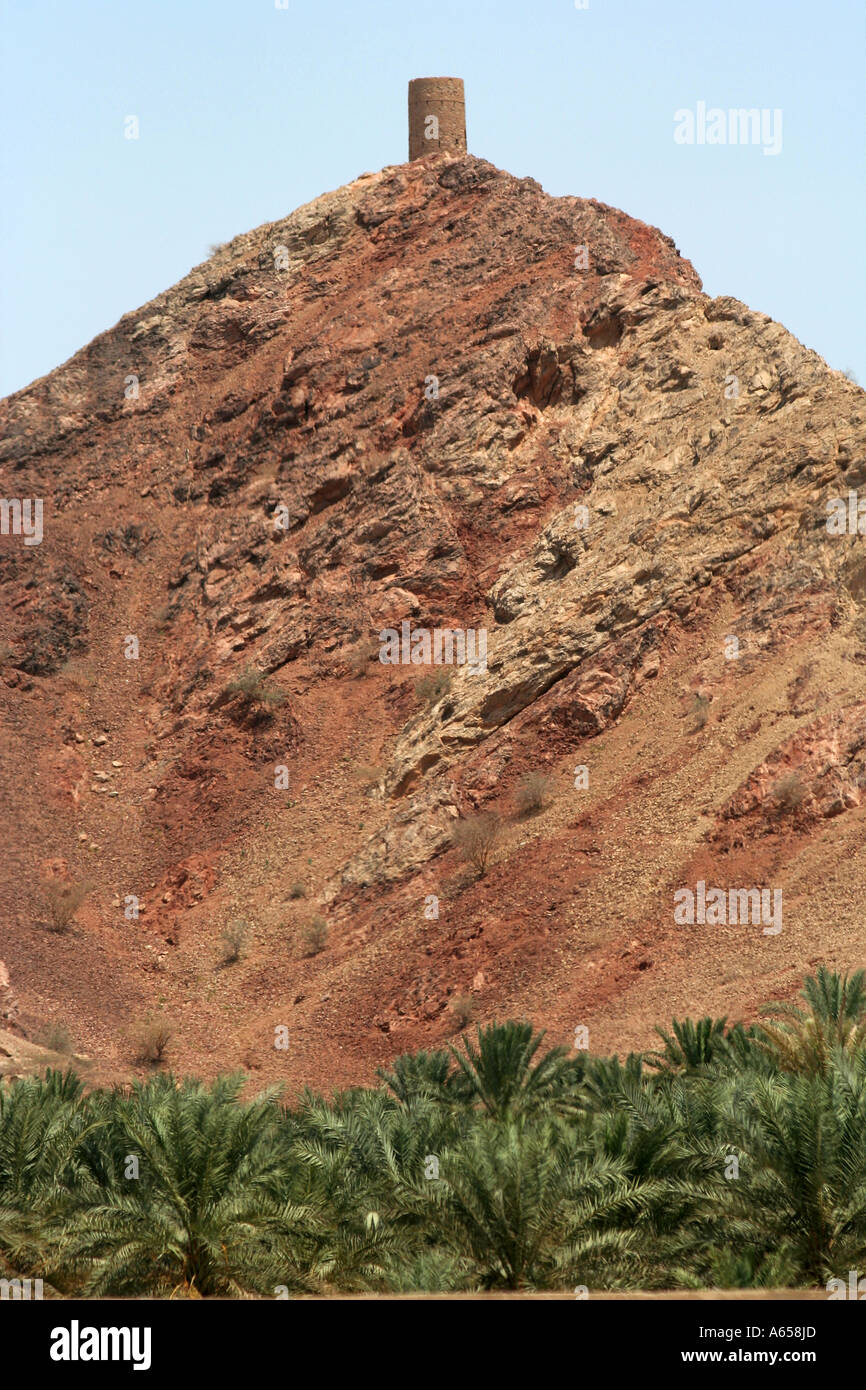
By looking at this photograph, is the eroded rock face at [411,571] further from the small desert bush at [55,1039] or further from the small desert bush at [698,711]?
the small desert bush at [55,1039]

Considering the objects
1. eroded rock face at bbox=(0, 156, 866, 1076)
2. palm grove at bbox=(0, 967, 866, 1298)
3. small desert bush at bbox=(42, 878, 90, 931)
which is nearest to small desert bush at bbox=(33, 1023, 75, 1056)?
eroded rock face at bbox=(0, 156, 866, 1076)

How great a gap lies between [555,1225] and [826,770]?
15461 mm

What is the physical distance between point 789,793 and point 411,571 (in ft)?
44.3

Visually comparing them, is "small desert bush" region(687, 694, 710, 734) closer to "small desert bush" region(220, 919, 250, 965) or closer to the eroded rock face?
the eroded rock face

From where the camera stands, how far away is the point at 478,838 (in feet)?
97.7

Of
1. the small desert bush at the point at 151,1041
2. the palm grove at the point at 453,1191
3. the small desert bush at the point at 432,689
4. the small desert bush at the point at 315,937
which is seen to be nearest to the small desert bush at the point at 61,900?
the small desert bush at the point at 151,1041

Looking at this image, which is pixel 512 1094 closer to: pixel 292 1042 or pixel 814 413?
pixel 292 1042

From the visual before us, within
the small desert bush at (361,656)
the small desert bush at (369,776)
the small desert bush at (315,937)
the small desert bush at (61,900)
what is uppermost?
the small desert bush at (361,656)

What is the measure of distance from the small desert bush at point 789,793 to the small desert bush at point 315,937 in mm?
8925

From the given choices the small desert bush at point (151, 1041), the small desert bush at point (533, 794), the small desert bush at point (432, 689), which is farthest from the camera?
the small desert bush at point (432, 689)

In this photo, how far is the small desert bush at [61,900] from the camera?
3269cm

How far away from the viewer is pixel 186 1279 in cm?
1304

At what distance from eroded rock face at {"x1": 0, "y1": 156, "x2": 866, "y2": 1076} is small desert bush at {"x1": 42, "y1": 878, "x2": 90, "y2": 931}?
46 centimetres

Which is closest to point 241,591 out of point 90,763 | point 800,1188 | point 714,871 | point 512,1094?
point 90,763
